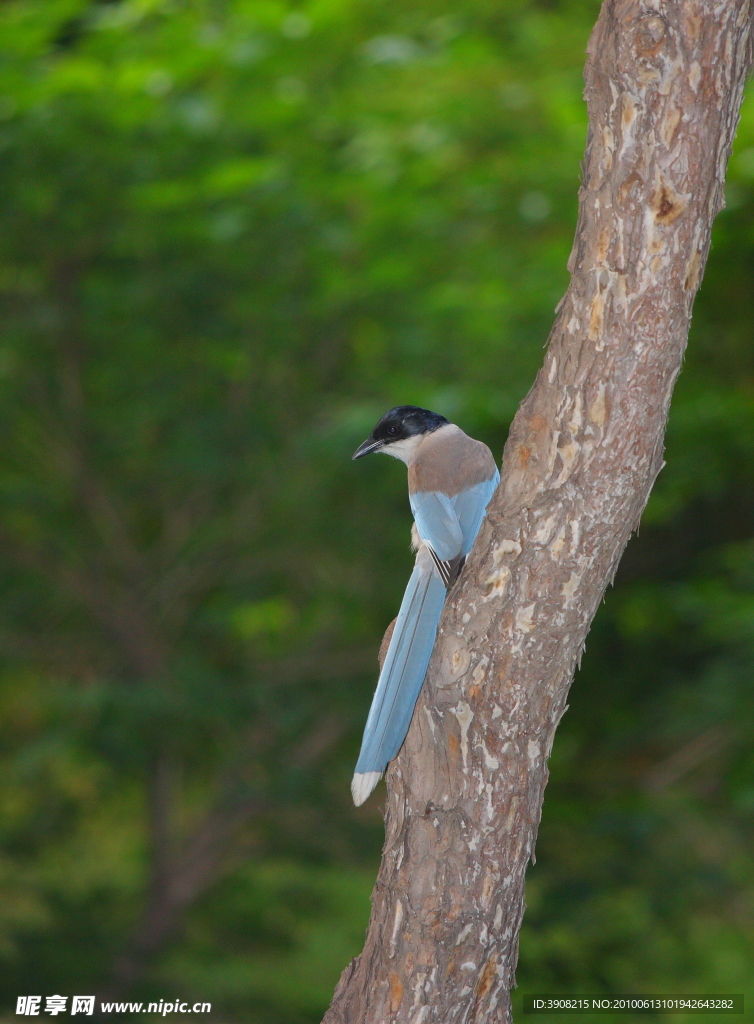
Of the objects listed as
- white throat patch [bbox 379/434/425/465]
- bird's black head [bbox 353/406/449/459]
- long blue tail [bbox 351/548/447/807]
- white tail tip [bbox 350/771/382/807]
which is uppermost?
bird's black head [bbox 353/406/449/459]

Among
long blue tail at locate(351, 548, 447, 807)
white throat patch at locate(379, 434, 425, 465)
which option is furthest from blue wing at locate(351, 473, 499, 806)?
white throat patch at locate(379, 434, 425, 465)

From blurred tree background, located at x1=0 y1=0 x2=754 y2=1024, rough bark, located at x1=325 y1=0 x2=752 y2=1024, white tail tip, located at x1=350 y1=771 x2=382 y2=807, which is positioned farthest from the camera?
blurred tree background, located at x1=0 y1=0 x2=754 y2=1024

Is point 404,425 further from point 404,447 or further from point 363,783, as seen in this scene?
point 363,783

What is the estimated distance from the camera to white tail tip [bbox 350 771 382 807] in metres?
2.28

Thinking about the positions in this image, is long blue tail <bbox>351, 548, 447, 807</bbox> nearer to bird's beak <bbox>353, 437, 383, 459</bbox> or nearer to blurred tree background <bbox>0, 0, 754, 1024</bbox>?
bird's beak <bbox>353, 437, 383, 459</bbox>

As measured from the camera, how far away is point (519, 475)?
7.23 feet

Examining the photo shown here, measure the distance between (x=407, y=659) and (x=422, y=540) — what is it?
356mm

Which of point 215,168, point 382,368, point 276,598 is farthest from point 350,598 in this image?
point 215,168

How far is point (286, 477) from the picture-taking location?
6.28 metres

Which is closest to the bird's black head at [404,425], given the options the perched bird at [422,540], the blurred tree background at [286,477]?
the perched bird at [422,540]

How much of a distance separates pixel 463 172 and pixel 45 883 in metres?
5.31

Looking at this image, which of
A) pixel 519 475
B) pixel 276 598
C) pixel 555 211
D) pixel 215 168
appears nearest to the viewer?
pixel 519 475

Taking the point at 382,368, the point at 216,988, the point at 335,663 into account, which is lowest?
the point at 216,988

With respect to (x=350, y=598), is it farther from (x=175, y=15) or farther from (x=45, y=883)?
(x=175, y=15)
